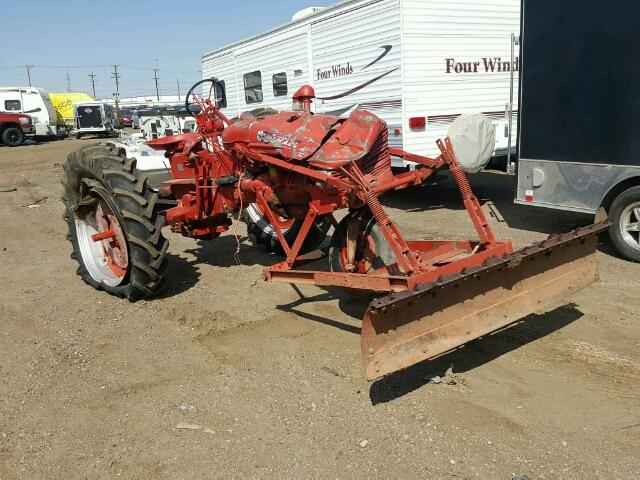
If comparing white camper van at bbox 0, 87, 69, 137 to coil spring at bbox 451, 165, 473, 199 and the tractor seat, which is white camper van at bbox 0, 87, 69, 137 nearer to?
the tractor seat

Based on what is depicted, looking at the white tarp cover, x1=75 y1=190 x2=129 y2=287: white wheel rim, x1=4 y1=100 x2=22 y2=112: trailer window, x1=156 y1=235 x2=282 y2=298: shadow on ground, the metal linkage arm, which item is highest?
x1=4 y1=100 x2=22 y2=112: trailer window

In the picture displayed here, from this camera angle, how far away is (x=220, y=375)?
393 centimetres

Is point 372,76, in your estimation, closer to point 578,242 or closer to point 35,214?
point 578,242

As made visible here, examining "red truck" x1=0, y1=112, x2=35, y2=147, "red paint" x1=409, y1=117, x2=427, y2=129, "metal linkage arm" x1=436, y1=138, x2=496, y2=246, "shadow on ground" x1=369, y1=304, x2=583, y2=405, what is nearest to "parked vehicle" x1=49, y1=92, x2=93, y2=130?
"red truck" x1=0, y1=112, x2=35, y2=147

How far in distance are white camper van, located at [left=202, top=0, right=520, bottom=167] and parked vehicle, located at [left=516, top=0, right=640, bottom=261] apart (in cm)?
132

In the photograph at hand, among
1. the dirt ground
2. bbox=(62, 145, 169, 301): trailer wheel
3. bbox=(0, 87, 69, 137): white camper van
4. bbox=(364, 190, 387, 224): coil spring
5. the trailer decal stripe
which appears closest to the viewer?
the dirt ground

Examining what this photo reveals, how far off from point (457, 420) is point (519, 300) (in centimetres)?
103

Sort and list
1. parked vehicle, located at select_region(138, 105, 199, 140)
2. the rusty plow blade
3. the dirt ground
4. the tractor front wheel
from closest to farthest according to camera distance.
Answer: the dirt ground
the rusty plow blade
the tractor front wheel
parked vehicle, located at select_region(138, 105, 199, 140)

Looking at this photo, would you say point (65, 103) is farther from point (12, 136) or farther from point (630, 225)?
point (630, 225)

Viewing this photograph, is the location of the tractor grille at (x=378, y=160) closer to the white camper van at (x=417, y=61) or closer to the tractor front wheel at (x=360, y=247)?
the tractor front wheel at (x=360, y=247)

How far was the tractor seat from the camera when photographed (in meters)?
4.21

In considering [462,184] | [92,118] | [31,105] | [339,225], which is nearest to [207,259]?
[339,225]

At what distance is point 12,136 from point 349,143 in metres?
26.7

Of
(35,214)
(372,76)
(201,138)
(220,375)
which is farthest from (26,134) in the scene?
(220,375)
